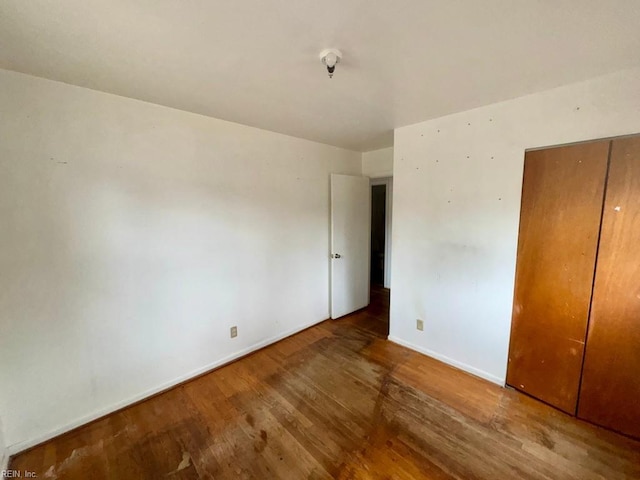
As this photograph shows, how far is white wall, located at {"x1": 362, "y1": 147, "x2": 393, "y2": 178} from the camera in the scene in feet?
11.5

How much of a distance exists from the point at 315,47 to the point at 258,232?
1759mm

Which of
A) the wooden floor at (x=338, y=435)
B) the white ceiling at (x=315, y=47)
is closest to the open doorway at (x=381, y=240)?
the wooden floor at (x=338, y=435)

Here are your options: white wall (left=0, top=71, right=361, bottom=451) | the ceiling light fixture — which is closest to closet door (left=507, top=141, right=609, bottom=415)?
the ceiling light fixture

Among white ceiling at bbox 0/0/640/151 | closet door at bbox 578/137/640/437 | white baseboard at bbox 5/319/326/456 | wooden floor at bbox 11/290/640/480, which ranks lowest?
wooden floor at bbox 11/290/640/480

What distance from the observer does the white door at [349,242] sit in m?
3.40

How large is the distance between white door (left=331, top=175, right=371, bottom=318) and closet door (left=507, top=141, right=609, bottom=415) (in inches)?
75.8

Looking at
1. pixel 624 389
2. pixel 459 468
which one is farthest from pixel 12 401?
pixel 624 389

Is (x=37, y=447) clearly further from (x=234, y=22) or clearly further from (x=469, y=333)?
(x=469, y=333)

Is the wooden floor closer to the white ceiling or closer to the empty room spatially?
Answer: the empty room

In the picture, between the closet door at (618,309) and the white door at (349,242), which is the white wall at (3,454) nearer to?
the white door at (349,242)

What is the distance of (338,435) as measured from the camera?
5.66 ft

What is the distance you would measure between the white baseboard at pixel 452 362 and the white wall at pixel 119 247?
149cm

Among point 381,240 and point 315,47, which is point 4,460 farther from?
point 381,240

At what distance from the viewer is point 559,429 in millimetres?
1758
